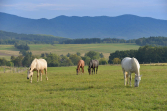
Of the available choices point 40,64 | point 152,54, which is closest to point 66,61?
point 152,54

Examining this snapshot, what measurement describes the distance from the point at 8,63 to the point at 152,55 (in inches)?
2885

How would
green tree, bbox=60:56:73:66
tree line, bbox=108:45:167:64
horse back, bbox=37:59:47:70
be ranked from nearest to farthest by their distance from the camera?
horse back, bbox=37:59:47:70
tree line, bbox=108:45:167:64
green tree, bbox=60:56:73:66

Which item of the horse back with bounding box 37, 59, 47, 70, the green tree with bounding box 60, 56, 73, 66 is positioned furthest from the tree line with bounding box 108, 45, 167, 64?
the horse back with bounding box 37, 59, 47, 70

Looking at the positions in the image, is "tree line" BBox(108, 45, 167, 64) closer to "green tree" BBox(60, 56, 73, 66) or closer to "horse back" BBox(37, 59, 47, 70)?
"green tree" BBox(60, 56, 73, 66)

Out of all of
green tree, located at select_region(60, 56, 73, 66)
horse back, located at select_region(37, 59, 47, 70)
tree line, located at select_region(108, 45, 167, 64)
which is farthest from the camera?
green tree, located at select_region(60, 56, 73, 66)

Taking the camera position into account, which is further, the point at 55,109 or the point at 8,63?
the point at 8,63

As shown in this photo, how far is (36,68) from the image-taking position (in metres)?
20.3

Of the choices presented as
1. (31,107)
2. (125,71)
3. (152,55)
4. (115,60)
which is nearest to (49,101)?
(31,107)

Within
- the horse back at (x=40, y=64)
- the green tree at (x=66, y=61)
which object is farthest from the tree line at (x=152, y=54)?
the horse back at (x=40, y=64)

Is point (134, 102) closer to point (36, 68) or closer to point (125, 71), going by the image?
point (125, 71)

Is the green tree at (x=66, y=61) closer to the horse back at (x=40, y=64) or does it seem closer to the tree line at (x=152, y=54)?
the tree line at (x=152, y=54)

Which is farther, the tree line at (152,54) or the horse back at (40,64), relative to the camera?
the tree line at (152,54)

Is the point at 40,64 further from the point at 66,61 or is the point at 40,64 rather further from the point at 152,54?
the point at 66,61

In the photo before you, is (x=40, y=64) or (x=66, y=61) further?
(x=66, y=61)
